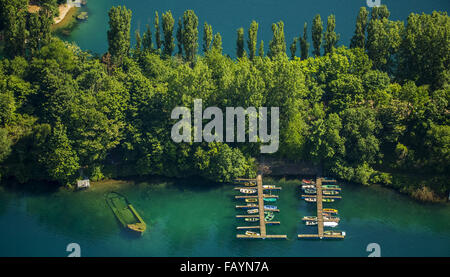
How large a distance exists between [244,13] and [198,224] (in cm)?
4718

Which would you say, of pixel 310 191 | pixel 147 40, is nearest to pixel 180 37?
pixel 147 40

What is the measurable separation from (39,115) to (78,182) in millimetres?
10262

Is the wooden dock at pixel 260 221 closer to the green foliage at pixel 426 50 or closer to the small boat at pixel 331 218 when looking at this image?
the small boat at pixel 331 218

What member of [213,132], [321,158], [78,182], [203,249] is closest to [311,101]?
[321,158]

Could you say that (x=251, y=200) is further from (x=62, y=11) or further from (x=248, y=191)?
(x=62, y=11)

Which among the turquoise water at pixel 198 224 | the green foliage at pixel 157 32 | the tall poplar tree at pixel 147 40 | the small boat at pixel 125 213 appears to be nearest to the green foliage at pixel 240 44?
the green foliage at pixel 157 32

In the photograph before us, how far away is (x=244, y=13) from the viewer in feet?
403

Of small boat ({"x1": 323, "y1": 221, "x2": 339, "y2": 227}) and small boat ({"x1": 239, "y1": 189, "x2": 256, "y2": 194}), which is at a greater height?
small boat ({"x1": 239, "y1": 189, "x2": 256, "y2": 194})

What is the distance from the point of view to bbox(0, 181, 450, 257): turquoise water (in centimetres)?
8425

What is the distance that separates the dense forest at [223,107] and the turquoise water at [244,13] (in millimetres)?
18399

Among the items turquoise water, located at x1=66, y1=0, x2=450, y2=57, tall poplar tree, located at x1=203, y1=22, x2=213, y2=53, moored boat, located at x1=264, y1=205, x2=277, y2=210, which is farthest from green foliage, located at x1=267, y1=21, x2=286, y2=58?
moored boat, located at x1=264, y1=205, x2=277, y2=210

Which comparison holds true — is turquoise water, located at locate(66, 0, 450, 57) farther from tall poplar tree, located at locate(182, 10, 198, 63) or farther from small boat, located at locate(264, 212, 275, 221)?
small boat, located at locate(264, 212, 275, 221)

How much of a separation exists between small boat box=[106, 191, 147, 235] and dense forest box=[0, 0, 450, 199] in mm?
4076

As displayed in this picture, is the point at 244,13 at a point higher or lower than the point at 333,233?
higher
